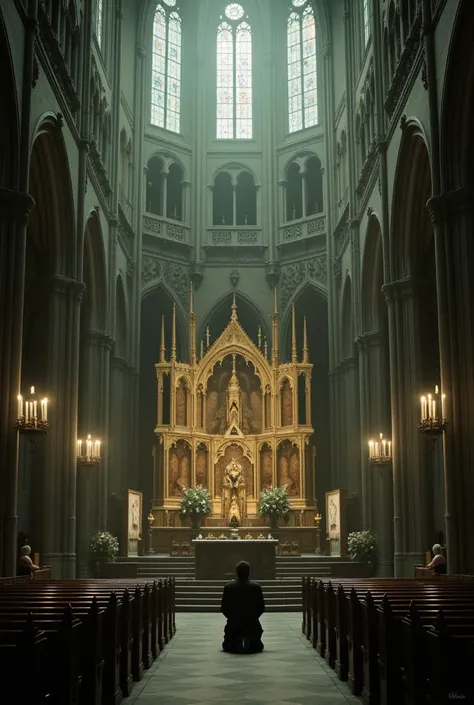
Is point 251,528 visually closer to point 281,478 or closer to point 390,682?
point 281,478

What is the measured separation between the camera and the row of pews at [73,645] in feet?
20.4

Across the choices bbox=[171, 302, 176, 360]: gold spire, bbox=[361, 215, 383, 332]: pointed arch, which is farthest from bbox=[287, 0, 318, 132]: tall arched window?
bbox=[361, 215, 383, 332]: pointed arch

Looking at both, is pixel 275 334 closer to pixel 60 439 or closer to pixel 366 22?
pixel 366 22

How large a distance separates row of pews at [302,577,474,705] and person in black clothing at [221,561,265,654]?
3.41ft

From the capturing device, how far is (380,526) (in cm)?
2697

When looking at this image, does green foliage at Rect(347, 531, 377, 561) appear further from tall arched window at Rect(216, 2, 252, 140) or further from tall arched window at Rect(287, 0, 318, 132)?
tall arched window at Rect(216, 2, 252, 140)

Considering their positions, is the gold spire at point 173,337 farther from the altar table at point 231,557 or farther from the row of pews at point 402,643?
the row of pews at point 402,643

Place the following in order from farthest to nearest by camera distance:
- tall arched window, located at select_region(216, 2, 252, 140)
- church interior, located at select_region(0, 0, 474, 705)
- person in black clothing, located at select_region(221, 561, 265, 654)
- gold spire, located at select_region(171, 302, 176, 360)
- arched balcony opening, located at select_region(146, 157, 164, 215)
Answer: tall arched window, located at select_region(216, 2, 252, 140) → arched balcony opening, located at select_region(146, 157, 164, 215) → gold spire, located at select_region(171, 302, 176, 360) → person in black clothing, located at select_region(221, 561, 265, 654) → church interior, located at select_region(0, 0, 474, 705)

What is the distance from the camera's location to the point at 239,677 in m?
11.3

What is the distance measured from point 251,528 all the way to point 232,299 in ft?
37.2

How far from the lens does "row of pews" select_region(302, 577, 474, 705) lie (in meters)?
6.20

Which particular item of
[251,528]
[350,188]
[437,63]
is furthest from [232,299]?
[437,63]

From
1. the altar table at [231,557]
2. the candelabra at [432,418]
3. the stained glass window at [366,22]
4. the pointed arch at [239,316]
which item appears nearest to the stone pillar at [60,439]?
the altar table at [231,557]

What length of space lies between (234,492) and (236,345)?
18.9 feet
